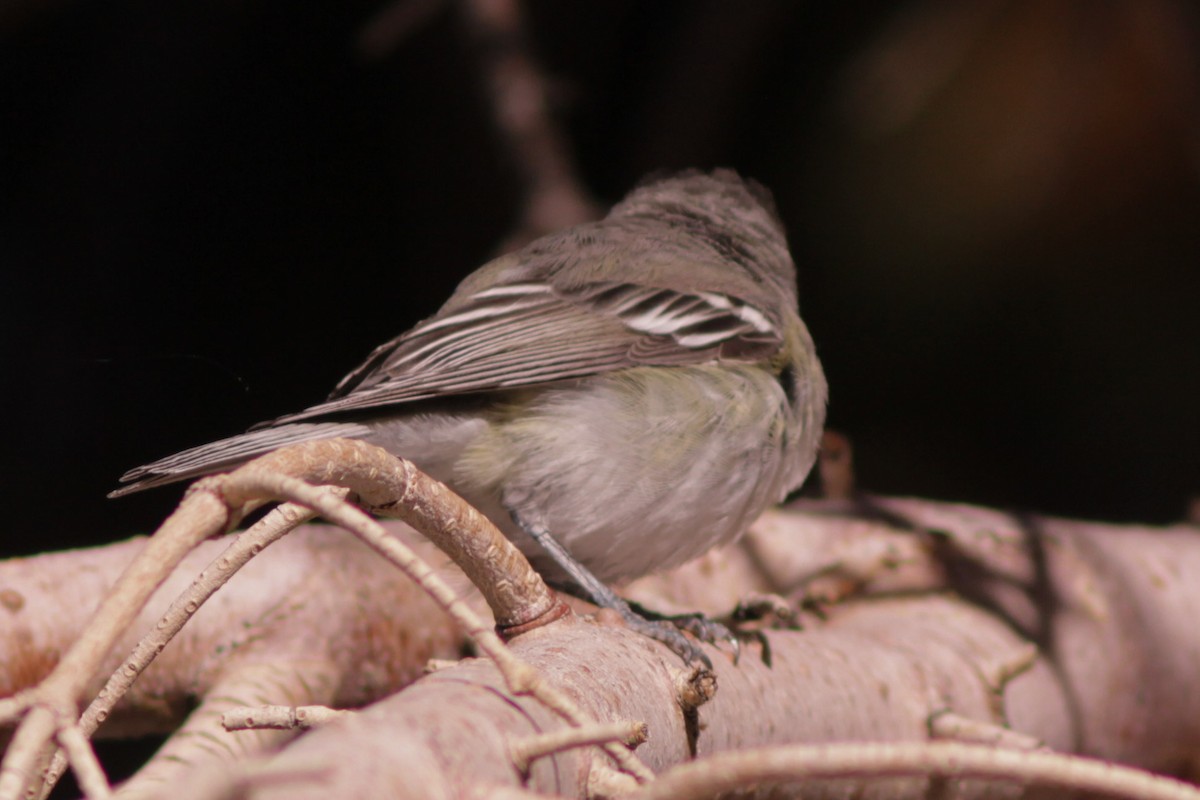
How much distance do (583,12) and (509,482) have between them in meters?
3.38

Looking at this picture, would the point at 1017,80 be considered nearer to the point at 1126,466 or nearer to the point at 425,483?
the point at 1126,466

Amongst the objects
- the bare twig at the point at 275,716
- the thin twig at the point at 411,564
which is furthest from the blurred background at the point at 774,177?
the thin twig at the point at 411,564

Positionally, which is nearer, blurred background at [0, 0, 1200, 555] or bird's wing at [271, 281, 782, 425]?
bird's wing at [271, 281, 782, 425]

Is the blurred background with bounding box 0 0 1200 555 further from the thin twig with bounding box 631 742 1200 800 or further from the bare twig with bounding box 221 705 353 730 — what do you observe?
the thin twig with bounding box 631 742 1200 800

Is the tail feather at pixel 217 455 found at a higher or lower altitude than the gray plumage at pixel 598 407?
higher

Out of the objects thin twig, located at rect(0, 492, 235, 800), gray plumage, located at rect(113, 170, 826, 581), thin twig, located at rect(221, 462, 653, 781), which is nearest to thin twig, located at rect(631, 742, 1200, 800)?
thin twig, located at rect(221, 462, 653, 781)

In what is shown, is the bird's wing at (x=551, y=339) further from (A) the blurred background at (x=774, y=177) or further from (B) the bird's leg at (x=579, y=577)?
(A) the blurred background at (x=774, y=177)

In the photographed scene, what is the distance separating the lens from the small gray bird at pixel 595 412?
251 cm

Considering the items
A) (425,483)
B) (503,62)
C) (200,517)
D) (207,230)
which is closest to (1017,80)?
(503,62)

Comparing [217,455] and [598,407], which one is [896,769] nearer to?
[217,455]

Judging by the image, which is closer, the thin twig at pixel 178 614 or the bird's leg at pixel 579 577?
the thin twig at pixel 178 614

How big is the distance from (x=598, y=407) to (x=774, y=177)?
312 centimetres

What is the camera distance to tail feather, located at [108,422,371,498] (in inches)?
76.0

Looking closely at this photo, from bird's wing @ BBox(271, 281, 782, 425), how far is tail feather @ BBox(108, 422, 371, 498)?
0.24 ft
